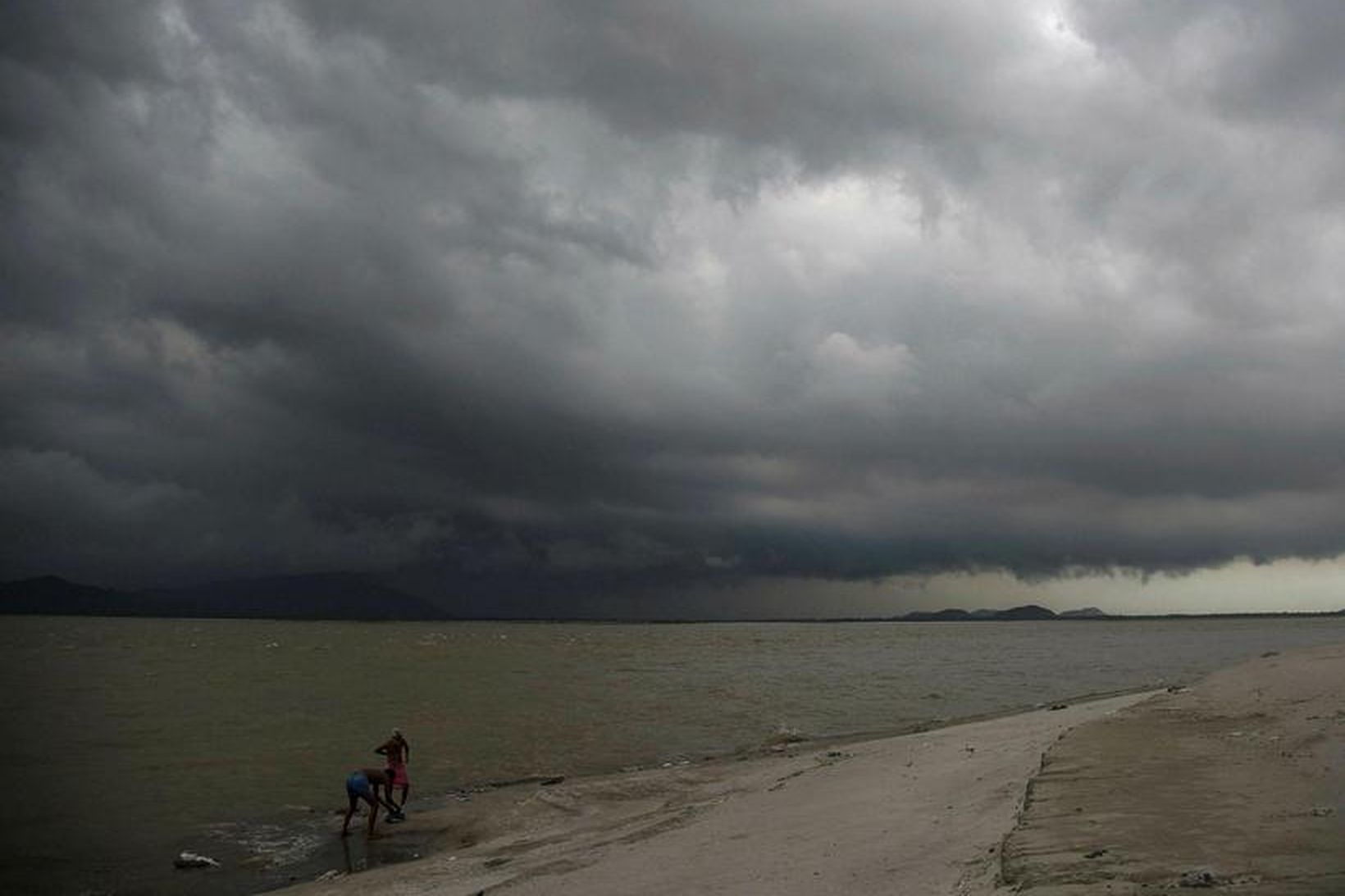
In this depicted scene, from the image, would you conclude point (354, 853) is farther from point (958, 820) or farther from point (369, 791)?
point (958, 820)

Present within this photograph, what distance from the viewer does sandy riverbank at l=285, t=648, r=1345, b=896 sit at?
→ 8.40 meters

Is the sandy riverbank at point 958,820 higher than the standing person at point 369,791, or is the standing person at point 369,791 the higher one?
the sandy riverbank at point 958,820

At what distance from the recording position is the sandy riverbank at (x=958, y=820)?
840cm

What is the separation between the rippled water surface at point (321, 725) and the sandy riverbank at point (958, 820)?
435 centimetres

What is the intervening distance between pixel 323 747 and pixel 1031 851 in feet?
91.0

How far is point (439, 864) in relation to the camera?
15266mm

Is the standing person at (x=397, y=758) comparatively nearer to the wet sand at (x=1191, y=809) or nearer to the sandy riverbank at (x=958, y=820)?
the sandy riverbank at (x=958, y=820)

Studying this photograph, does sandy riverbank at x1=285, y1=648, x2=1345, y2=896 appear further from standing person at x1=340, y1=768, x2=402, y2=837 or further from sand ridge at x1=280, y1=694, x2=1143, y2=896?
standing person at x1=340, y1=768, x2=402, y2=837

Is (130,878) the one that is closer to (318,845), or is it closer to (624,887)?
(318,845)

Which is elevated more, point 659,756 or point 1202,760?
point 1202,760

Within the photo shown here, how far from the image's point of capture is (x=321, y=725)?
35844 mm

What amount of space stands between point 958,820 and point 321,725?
102 feet

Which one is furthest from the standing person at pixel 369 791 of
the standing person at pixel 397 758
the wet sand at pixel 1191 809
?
the wet sand at pixel 1191 809

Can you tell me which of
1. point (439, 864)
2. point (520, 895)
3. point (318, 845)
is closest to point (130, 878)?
point (318, 845)
